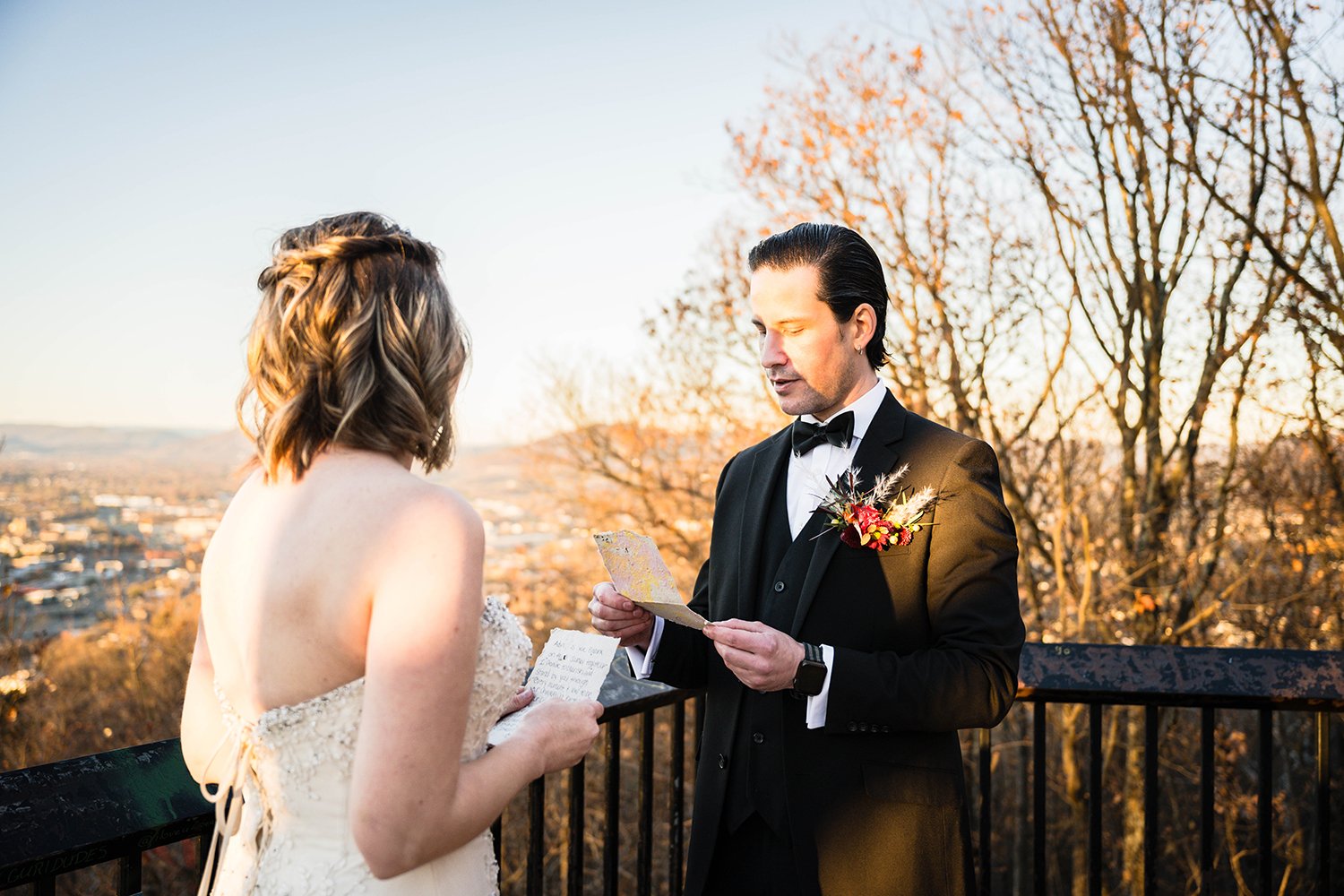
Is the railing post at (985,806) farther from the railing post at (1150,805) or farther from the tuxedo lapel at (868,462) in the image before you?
the tuxedo lapel at (868,462)

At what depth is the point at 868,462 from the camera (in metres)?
2.18

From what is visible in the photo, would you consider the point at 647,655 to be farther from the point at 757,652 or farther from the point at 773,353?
the point at 773,353

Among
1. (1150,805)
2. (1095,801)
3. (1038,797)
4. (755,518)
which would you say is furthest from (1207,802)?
(755,518)

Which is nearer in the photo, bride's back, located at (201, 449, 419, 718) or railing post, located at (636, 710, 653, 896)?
bride's back, located at (201, 449, 419, 718)

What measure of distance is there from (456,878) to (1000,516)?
1297 millimetres

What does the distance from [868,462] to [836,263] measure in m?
0.50

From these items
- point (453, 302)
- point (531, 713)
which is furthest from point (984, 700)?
point (453, 302)

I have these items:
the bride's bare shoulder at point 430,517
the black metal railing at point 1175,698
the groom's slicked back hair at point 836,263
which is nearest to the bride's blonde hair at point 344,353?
the bride's bare shoulder at point 430,517

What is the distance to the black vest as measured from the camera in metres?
2.02

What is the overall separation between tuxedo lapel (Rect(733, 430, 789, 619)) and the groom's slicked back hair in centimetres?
38

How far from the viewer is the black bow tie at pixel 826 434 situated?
2271 millimetres

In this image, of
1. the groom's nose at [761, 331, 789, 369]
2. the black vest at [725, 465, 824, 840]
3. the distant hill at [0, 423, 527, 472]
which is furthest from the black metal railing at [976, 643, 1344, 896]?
the distant hill at [0, 423, 527, 472]

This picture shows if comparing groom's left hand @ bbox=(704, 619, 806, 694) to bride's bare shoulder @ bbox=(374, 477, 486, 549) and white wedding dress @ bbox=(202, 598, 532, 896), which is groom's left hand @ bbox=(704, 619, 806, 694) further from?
bride's bare shoulder @ bbox=(374, 477, 486, 549)

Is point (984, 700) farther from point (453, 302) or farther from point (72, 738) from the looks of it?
point (72, 738)
